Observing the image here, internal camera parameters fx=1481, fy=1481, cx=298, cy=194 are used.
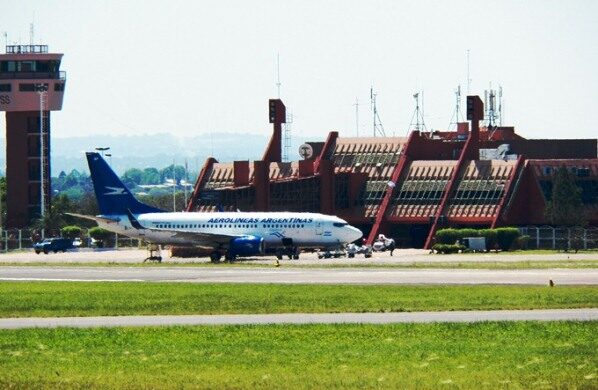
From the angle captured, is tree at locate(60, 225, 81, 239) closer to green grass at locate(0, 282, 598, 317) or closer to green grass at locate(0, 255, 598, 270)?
green grass at locate(0, 255, 598, 270)

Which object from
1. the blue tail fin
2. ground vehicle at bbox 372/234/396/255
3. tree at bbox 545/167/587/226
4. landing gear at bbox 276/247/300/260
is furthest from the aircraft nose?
tree at bbox 545/167/587/226

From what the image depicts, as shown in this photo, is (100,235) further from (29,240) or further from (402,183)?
(402,183)

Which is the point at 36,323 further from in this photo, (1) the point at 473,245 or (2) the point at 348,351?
(1) the point at 473,245

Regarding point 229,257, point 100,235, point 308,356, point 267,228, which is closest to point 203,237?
point 229,257

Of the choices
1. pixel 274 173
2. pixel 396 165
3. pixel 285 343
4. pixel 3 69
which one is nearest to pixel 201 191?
pixel 274 173

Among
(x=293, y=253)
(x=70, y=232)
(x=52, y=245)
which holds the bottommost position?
(x=293, y=253)

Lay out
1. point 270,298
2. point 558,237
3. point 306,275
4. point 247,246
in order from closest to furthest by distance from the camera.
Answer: point 270,298, point 306,275, point 247,246, point 558,237

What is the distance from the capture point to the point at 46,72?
16462cm

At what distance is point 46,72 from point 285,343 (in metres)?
130

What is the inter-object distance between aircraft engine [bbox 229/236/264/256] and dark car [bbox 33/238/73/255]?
103ft

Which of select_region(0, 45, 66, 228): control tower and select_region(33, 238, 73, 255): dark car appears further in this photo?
select_region(0, 45, 66, 228): control tower

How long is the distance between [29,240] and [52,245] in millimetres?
16648

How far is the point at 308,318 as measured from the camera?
47188mm

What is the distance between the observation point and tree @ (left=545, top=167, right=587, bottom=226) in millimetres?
126938
